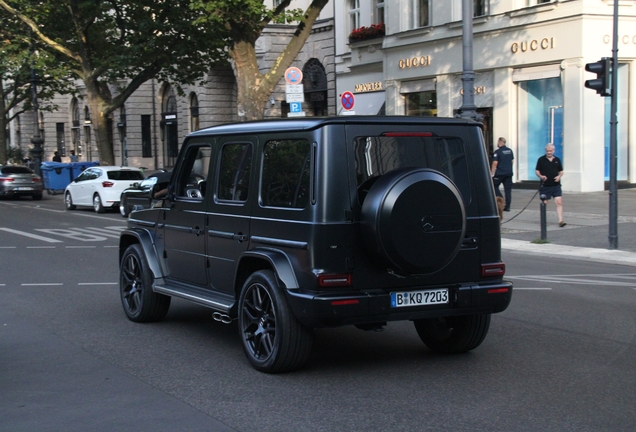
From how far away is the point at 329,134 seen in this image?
6.30 m

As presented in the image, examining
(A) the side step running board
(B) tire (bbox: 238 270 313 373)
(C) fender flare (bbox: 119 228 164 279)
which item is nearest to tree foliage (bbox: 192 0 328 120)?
(C) fender flare (bbox: 119 228 164 279)

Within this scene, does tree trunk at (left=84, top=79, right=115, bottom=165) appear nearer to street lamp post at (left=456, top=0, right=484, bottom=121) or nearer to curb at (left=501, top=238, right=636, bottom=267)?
street lamp post at (left=456, top=0, right=484, bottom=121)

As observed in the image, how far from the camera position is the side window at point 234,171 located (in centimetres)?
711

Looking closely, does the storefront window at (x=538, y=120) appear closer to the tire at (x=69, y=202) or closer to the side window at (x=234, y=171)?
the tire at (x=69, y=202)

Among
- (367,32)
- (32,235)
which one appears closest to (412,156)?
(32,235)

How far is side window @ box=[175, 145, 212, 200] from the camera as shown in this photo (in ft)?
25.6

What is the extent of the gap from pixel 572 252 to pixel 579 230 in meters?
3.22

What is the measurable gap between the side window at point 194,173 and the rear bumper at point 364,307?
194cm

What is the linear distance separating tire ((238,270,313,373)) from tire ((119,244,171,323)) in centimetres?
195

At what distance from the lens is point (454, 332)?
7121 mm

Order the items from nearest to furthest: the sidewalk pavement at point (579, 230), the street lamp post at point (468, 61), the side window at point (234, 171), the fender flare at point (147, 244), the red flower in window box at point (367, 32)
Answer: the side window at point (234, 171), the fender flare at point (147, 244), the sidewalk pavement at point (579, 230), the street lamp post at point (468, 61), the red flower in window box at point (367, 32)

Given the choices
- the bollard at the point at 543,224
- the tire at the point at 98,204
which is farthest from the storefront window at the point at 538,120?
the tire at the point at 98,204

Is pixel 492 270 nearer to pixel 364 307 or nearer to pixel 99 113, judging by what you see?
pixel 364 307

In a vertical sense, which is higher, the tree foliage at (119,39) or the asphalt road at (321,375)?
the tree foliage at (119,39)
